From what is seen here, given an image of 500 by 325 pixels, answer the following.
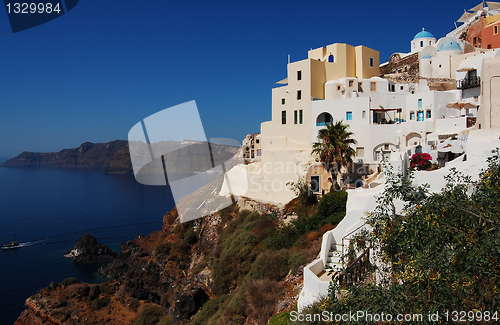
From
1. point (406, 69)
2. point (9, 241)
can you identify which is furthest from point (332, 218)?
point (9, 241)

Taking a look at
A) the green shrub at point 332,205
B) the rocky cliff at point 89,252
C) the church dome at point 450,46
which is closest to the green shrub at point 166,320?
the green shrub at point 332,205

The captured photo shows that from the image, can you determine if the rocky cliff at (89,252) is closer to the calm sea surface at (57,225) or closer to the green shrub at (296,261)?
the calm sea surface at (57,225)

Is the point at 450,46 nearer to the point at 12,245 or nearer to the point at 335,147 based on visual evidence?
the point at 335,147

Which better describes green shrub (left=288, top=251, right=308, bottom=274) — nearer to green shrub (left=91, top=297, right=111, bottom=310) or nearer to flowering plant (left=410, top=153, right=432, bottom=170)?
flowering plant (left=410, top=153, right=432, bottom=170)

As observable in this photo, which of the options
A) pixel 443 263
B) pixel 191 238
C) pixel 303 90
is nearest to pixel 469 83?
pixel 303 90

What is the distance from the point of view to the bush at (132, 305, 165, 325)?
95.5 feet

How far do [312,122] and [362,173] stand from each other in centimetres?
614

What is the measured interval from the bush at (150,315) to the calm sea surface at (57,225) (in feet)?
45.6

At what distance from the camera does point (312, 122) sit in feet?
90.5

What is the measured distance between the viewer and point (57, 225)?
215ft

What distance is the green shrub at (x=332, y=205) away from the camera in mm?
19281

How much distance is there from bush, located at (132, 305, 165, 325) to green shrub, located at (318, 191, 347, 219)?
747 inches

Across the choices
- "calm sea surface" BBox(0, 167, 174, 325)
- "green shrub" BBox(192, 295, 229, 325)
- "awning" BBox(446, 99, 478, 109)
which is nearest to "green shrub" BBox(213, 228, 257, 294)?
"green shrub" BBox(192, 295, 229, 325)

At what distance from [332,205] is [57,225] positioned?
208 ft
